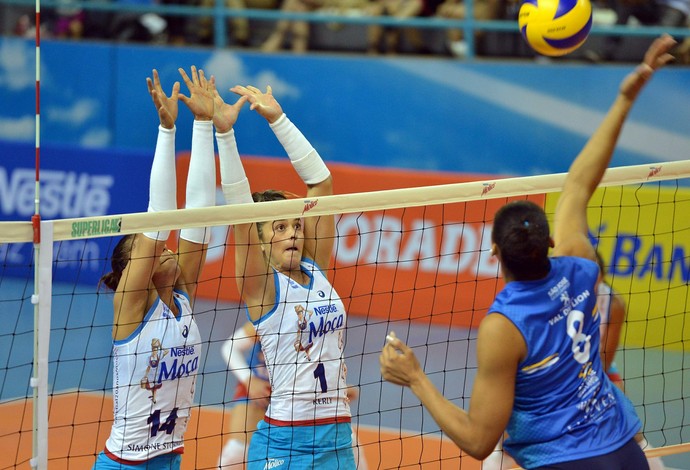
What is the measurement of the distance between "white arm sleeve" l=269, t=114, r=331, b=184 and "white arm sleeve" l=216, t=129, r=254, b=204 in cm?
34

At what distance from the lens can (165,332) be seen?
4703 mm

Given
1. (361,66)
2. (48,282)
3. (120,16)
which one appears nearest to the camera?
(48,282)

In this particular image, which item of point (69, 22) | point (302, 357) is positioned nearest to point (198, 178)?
point (302, 357)

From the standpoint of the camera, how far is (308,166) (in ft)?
17.4

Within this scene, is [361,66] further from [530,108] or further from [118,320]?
[118,320]

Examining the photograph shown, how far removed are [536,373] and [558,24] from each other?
9.74 feet

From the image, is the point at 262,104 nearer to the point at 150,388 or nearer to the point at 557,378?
the point at 150,388

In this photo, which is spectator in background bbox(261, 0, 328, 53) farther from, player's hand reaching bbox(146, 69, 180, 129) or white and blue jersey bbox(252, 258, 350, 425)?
white and blue jersey bbox(252, 258, 350, 425)

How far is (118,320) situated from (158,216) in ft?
1.74

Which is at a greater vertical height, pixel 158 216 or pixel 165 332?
pixel 158 216

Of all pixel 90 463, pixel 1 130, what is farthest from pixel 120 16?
pixel 90 463

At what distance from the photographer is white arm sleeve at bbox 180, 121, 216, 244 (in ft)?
16.0

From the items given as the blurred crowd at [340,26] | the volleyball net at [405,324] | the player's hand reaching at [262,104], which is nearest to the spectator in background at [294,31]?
the blurred crowd at [340,26]

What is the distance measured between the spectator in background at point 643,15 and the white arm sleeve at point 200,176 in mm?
8127
